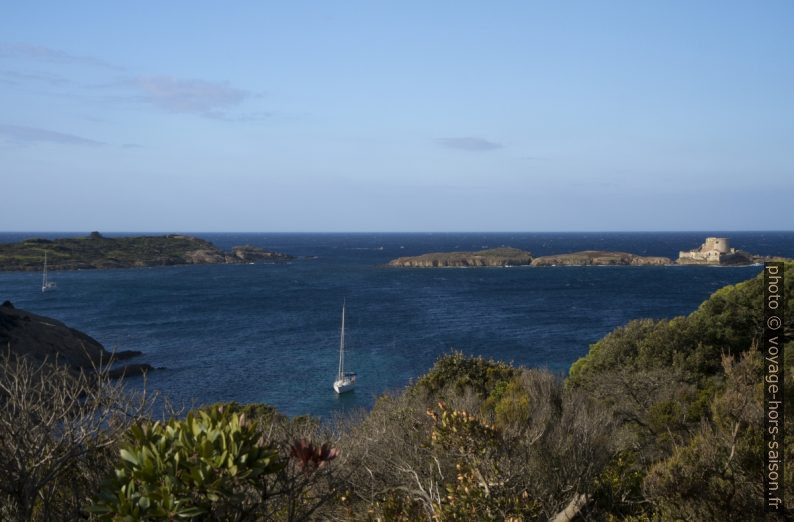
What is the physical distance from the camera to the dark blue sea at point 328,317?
39125 millimetres

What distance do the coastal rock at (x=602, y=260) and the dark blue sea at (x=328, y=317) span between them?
13.3 metres

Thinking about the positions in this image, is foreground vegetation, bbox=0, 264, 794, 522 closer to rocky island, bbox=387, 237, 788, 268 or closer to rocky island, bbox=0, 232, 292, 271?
rocky island, bbox=387, 237, 788, 268

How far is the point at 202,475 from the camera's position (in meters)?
4.76

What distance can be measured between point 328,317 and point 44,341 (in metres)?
27.3

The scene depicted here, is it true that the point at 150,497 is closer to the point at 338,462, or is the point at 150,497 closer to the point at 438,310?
the point at 338,462

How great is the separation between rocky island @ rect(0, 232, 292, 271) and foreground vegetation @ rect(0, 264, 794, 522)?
12369 cm

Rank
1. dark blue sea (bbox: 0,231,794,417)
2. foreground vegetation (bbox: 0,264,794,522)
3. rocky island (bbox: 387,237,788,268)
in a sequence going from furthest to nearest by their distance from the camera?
rocky island (bbox: 387,237,788,268)
dark blue sea (bbox: 0,231,794,417)
foreground vegetation (bbox: 0,264,794,522)

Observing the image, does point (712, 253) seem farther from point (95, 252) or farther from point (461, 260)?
point (95, 252)

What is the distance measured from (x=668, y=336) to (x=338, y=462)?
730 inches

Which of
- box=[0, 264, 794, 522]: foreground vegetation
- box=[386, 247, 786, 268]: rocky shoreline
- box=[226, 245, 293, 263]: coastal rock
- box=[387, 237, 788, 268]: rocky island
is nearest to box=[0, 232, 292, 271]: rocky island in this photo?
box=[226, 245, 293, 263]: coastal rock

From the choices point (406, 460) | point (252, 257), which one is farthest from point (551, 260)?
point (406, 460)

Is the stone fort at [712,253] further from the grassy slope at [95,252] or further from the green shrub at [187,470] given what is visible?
the green shrub at [187,470]

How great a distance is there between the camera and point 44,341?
1639 inches

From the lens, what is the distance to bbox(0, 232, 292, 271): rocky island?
124 meters
